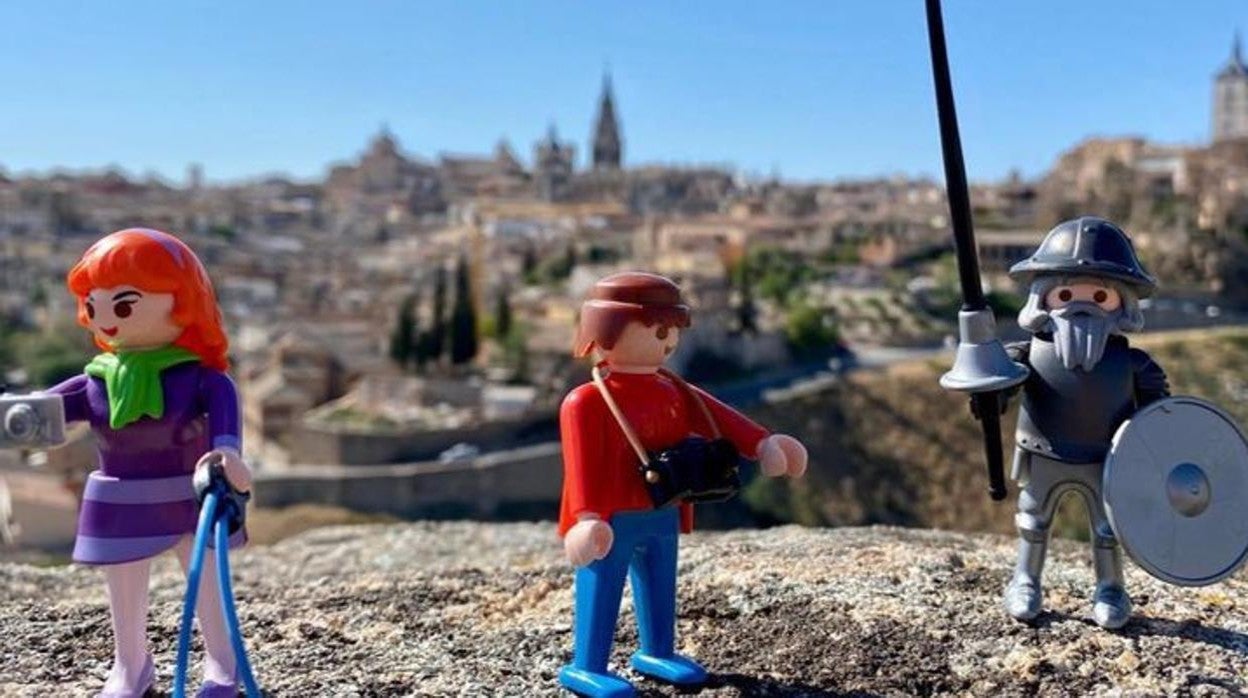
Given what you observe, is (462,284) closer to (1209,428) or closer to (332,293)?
(332,293)

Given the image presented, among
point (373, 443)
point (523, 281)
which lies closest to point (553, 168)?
point (523, 281)

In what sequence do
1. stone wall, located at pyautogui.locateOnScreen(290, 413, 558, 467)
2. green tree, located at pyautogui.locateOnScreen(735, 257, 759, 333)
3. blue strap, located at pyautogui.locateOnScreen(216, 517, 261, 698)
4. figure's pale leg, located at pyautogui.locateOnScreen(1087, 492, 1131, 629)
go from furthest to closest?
green tree, located at pyautogui.locateOnScreen(735, 257, 759, 333) < stone wall, located at pyautogui.locateOnScreen(290, 413, 558, 467) < figure's pale leg, located at pyautogui.locateOnScreen(1087, 492, 1131, 629) < blue strap, located at pyautogui.locateOnScreen(216, 517, 261, 698)

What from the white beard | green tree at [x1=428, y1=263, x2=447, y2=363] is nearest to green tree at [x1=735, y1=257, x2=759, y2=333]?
green tree at [x1=428, y1=263, x2=447, y2=363]

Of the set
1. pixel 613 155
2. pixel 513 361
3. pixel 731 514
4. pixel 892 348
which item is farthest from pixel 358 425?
pixel 613 155

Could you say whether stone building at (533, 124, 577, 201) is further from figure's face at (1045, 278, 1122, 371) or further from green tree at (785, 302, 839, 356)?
figure's face at (1045, 278, 1122, 371)

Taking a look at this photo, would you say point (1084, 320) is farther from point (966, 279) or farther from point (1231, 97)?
point (1231, 97)
